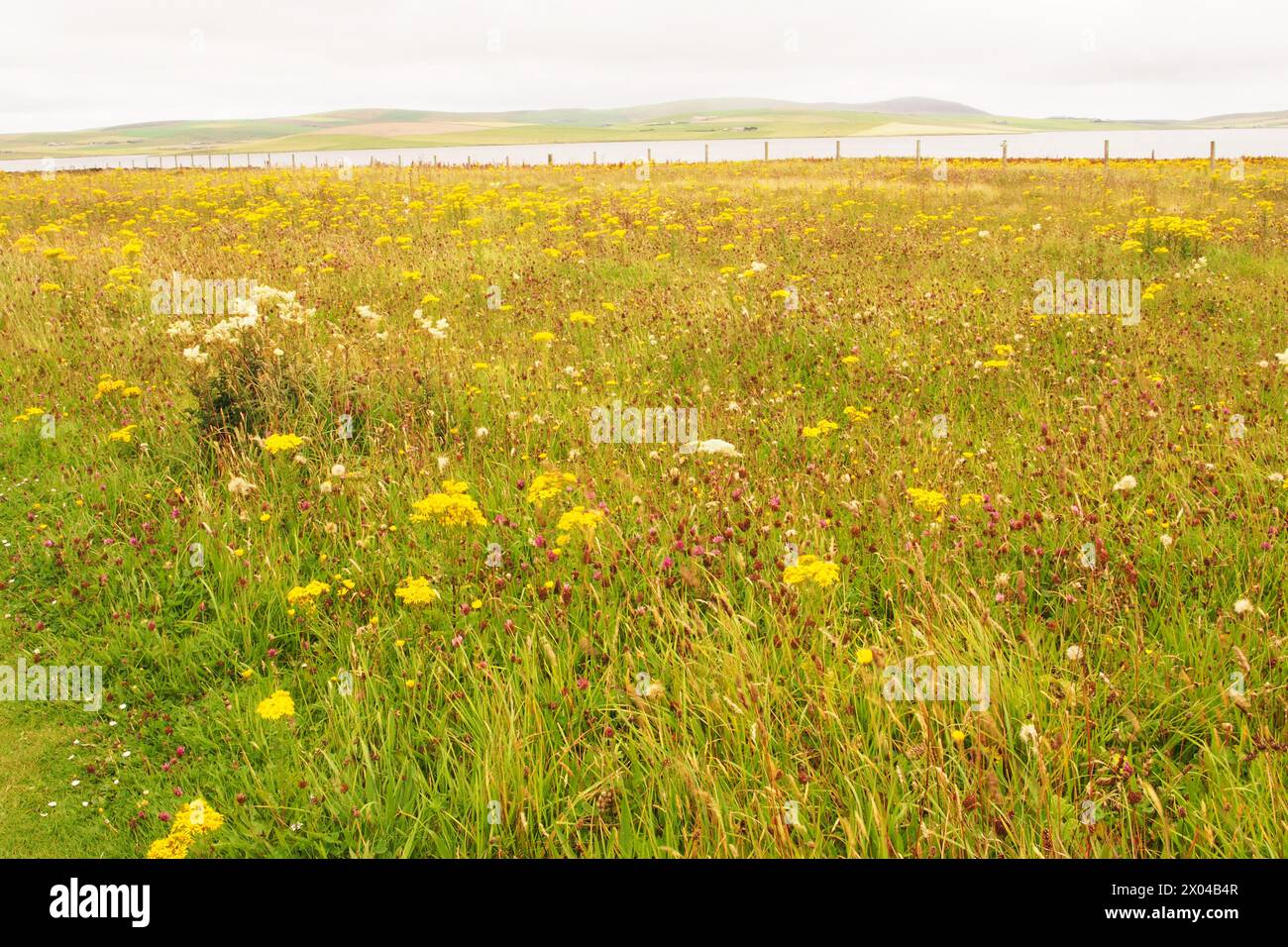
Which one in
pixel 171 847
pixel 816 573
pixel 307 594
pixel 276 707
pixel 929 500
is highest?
pixel 929 500

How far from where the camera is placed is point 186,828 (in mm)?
2656

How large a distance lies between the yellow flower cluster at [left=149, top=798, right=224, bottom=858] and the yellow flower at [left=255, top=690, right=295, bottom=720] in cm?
47

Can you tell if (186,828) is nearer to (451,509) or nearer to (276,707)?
(276,707)

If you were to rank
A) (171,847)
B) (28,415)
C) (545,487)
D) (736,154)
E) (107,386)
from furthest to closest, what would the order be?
(736,154)
(28,415)
(107,386)
(545,487)
(171,847)

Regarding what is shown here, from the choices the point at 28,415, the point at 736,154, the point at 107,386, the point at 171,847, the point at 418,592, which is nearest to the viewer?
the point at 171,847

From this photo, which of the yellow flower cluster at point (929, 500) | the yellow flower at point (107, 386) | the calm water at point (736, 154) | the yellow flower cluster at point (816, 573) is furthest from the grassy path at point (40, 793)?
the calm water at point (736, 154)

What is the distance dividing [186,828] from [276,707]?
0.60m

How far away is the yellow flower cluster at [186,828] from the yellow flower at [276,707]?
0.47m

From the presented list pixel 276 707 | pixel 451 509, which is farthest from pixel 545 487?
pixel 276 707

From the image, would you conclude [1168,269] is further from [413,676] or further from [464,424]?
[413,676]

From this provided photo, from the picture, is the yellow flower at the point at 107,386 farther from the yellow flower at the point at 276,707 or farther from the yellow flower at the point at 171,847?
the yellow flower at the point at 171,847

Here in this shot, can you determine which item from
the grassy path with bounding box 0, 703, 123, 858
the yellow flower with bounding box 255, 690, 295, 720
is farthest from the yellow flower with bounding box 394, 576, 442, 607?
the grassy path with bounding box 0, 703, 123, 858

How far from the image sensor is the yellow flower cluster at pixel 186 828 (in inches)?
102

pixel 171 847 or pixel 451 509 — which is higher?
pixel 451 509
